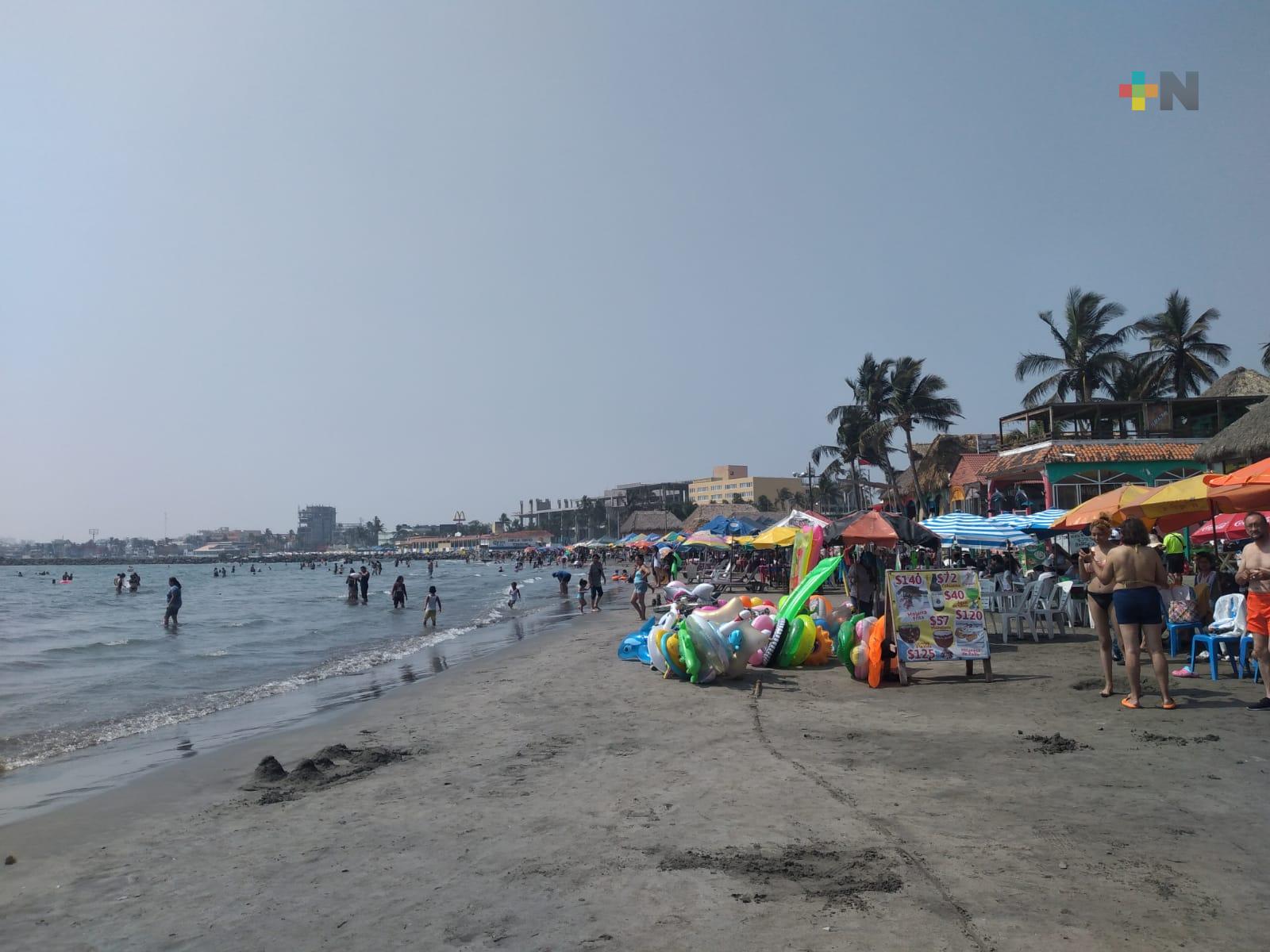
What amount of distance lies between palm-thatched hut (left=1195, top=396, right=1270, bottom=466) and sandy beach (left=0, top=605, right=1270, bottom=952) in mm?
9346

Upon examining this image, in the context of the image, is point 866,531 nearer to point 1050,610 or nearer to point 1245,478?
point 1050,610

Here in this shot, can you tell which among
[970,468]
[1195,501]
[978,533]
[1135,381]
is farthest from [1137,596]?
[1135,381]

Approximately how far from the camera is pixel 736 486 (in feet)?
426

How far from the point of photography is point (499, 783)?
6.18m

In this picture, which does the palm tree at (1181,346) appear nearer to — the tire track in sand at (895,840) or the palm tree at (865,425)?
the palm tree at (865,425)

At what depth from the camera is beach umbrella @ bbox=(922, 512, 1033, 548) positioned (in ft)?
50.1

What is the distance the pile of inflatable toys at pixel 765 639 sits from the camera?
32.2 ft

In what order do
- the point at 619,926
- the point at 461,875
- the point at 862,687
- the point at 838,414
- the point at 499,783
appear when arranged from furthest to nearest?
the point at 838,414 → the point at 862,687 → the point at 499,783 → the point at 461,875 → the point at 619,926

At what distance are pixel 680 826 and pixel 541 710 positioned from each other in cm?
472

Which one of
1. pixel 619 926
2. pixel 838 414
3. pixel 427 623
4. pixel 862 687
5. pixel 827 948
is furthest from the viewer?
pixel 838 414

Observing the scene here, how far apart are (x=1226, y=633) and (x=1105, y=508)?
3265mm

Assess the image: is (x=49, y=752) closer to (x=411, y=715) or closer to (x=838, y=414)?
(x=411, y=715)

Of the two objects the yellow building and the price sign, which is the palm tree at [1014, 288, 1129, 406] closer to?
the price sign

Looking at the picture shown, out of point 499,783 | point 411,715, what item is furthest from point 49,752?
point 499,783
